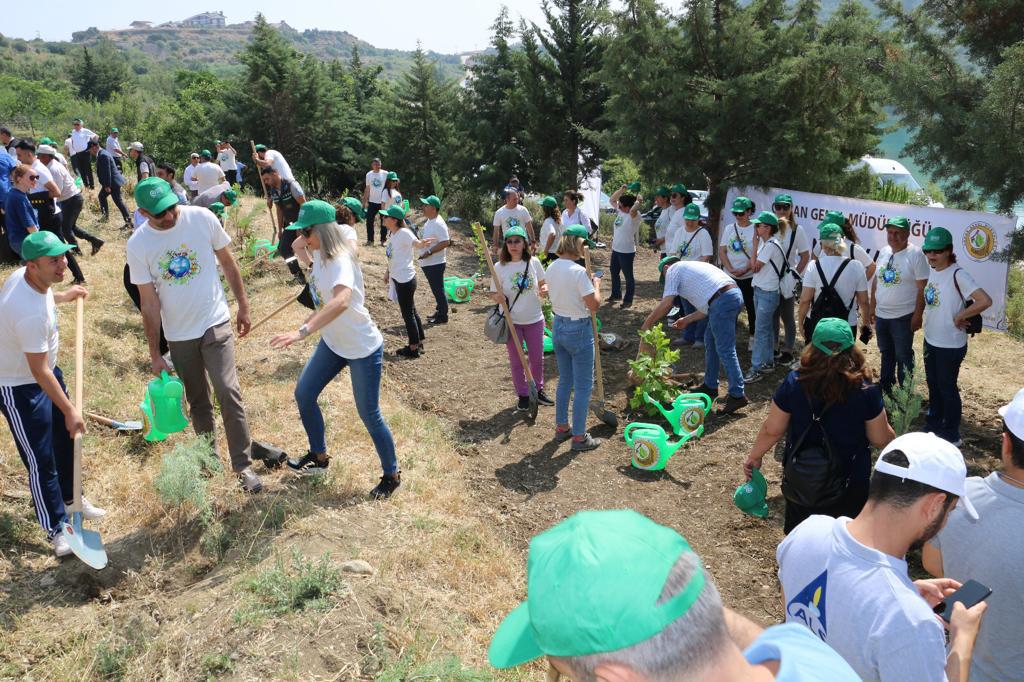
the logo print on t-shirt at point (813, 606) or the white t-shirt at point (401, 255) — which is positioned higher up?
the white t-shirt at point (401, 255)

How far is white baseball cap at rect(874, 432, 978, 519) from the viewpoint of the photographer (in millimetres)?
2055

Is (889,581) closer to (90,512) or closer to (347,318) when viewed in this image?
(347,318)

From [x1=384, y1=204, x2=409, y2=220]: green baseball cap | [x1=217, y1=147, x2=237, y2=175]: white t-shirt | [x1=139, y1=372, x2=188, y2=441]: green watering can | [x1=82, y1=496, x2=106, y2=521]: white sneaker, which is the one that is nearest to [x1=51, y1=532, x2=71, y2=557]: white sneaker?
[x1=82, y1=496, x2=106, y2=521]: white sneaker

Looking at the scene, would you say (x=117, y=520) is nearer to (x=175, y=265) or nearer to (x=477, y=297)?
(x=175, y=265)

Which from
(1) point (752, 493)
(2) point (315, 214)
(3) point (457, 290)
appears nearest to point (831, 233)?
(1) point (752, 493)

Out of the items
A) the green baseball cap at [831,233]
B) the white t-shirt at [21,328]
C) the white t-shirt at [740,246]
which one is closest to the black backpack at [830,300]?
the green baseball cap at [831,233]

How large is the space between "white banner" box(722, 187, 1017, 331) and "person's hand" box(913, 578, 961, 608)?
5794 millimetres

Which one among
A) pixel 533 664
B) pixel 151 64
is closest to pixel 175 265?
pixel 533 664

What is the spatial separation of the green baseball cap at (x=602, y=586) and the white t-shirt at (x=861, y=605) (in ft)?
3.26

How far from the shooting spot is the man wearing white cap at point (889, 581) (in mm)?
1898

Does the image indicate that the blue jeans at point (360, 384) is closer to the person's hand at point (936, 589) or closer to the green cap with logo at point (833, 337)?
the green cap with logo at point (833, 337)

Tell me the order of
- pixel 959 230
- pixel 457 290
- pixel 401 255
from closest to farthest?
pixel 959 230, pixel 401 255, pixel 457 290

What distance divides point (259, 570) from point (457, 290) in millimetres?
7796

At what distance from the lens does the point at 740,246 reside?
859 centimetres
